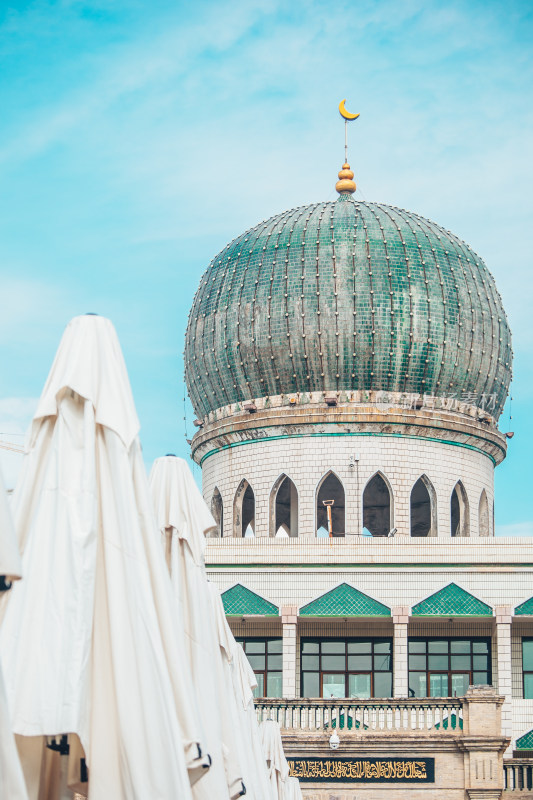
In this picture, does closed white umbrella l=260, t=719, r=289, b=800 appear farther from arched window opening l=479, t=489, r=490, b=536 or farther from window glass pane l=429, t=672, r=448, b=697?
arched window opening l=479, t=489, r=490, b=536

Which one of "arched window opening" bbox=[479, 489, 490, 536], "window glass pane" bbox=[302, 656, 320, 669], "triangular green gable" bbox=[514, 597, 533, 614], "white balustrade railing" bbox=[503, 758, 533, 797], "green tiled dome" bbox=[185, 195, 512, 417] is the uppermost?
"green tiled dome" bbox=[185, 195, 512, 417]

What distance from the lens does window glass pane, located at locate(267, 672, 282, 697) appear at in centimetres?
2702

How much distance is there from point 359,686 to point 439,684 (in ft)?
5.00

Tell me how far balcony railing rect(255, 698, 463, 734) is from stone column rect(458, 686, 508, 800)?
1.38 feet

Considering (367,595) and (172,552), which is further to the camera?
(367,595)

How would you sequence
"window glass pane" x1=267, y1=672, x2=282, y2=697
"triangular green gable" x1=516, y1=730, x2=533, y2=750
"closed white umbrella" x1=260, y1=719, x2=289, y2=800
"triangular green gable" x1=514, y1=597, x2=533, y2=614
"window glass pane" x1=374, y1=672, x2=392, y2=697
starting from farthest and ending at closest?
"window glass pane" x1=374, y1=672, x2=392, y2=697 < "window glass pane" x1=267, y1=672, x2=282, y2=697 < "triangular green gable" x1=514, y1=597, x2=533, y2=614 < "triangular green gable" x1=516, y1=730, x2=533, y2=750 < "closed white umbrella" x1=260, y1=719, x2=289, y2=800

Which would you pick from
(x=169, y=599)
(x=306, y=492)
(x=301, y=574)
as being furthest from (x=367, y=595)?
(x=169, y=599)

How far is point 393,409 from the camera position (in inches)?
1182

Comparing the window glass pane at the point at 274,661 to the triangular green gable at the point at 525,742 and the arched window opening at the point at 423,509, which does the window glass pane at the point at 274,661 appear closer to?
the arched window opening at the point at 423,509

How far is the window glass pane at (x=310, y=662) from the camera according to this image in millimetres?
27453

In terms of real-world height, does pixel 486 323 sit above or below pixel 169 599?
above

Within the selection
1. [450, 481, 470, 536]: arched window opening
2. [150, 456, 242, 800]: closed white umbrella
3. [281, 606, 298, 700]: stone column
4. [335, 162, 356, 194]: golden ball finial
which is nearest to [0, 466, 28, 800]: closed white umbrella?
[150, 456, 242, 800]: closed white umbrella

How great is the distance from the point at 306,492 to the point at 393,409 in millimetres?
2541

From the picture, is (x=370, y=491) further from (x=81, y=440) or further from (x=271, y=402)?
(x=81, y=440)
